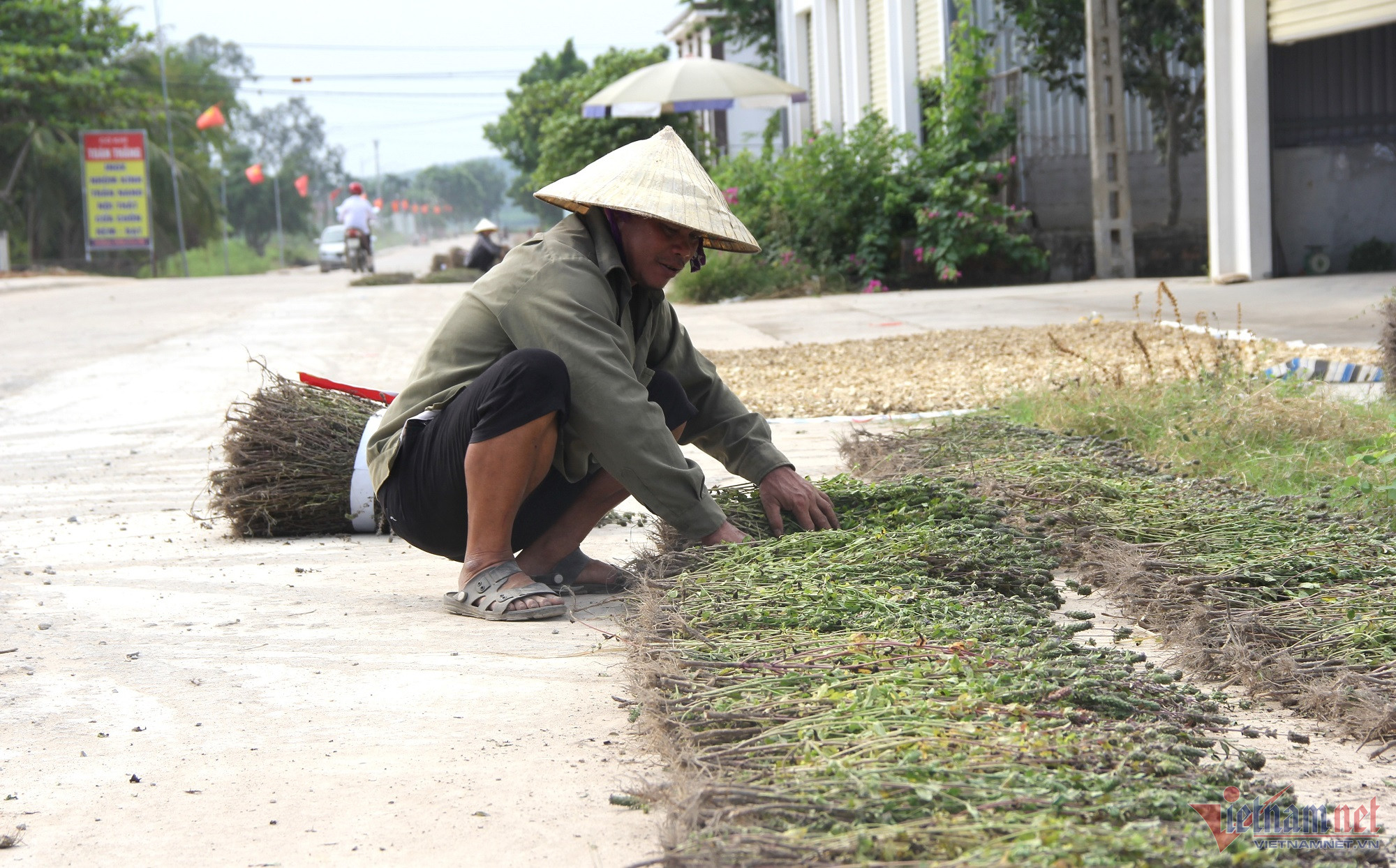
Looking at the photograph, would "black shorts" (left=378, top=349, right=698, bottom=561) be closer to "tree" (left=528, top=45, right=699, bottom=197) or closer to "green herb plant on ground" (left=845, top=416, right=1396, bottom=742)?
"green herb plant on ground" (left=845, top=416, right=1396, bottom=742)

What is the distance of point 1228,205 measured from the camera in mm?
11031

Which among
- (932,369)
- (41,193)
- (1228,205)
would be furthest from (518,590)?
(41,193)

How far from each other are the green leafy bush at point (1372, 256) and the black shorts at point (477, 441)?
10756 mm

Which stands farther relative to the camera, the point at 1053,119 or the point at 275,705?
the point at 1053,119

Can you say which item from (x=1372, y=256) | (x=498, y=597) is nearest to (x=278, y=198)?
(x=1372, y=256)

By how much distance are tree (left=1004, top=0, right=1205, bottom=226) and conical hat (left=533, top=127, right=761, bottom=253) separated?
1111 centimetres

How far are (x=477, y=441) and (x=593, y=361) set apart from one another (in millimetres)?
312

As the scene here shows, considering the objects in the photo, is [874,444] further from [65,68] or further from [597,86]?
[65,68]

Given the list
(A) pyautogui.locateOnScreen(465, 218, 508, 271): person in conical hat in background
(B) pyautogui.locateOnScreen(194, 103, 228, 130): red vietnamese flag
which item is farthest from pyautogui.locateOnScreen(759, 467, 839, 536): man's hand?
(B) pyautogui.locateOnScreen(194, 103, 228, 130): red vietnamese flag

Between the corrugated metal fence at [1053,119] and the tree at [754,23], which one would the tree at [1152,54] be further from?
the tree at [754,23]

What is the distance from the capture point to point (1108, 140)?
40.8 ft

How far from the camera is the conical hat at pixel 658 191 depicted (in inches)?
108

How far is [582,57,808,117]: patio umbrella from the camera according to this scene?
15031 millimetres

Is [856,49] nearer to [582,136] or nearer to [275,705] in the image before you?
[582,136]
